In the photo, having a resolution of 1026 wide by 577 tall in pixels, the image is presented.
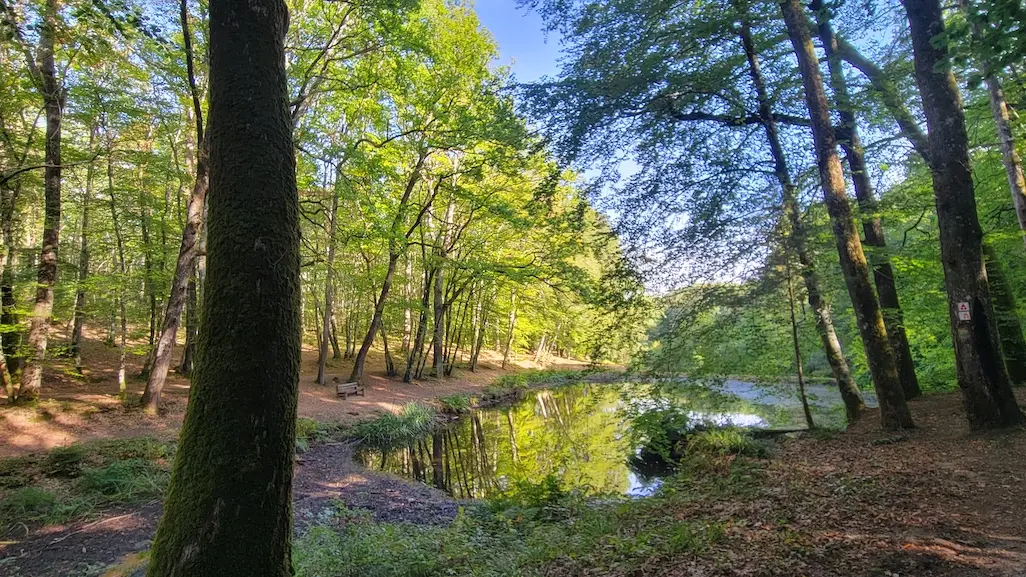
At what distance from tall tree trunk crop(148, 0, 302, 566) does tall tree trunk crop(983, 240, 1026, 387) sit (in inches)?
491

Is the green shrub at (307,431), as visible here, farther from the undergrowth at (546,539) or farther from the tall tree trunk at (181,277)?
the undergrowth at (546,539)

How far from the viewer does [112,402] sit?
11.4 metres

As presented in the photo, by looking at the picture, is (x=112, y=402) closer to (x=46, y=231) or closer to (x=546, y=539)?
(x=46, y=231)

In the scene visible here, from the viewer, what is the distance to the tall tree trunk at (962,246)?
5.97m

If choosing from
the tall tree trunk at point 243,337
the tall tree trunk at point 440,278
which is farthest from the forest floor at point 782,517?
the tall tree trunk at point 440,278

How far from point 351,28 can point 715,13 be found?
10295 mm

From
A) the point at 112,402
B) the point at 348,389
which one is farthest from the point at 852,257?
Result: the point at 112,402

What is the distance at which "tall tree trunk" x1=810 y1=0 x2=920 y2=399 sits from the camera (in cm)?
860

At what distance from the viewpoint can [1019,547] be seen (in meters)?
3.30

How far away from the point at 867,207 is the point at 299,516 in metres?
11.0

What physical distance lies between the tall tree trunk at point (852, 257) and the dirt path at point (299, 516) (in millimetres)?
7079

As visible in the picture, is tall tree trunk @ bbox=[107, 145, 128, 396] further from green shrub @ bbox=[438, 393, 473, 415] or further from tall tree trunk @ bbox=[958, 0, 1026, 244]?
tall tree trunk @ bbox=[958, 0, 1026, 244]

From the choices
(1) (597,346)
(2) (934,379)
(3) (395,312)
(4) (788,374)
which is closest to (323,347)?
(3) (395,312)

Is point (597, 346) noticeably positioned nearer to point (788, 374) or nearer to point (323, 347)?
point (788, 374)
